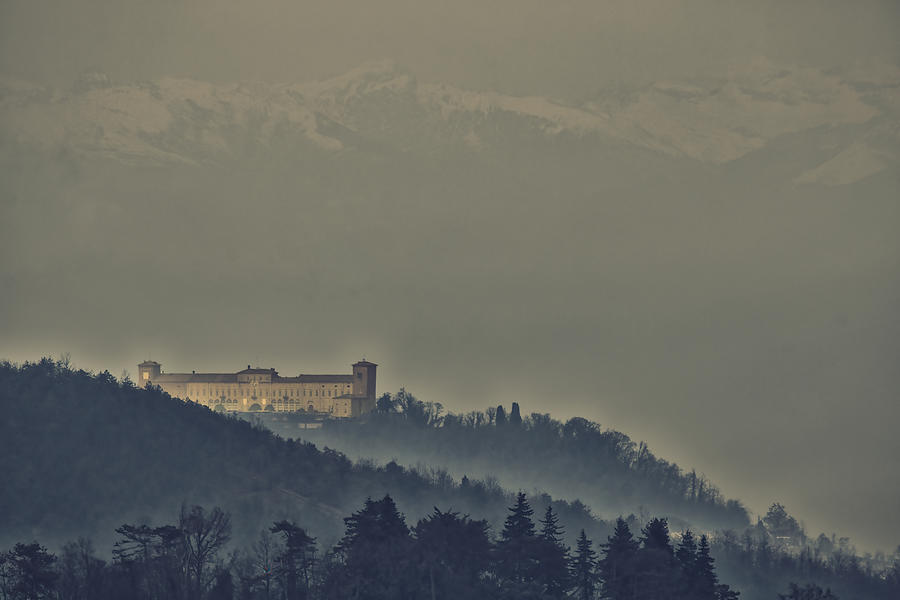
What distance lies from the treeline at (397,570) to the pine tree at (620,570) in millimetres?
87

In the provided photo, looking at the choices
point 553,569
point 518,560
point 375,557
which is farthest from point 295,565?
point 553,569

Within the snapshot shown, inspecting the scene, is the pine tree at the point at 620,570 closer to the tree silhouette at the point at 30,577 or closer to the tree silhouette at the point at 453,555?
the tree silhouette at the point at 453,555

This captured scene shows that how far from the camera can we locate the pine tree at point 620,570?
384 feet

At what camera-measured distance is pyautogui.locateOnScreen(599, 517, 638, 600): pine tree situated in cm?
11706

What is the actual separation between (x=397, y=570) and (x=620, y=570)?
15.0 m

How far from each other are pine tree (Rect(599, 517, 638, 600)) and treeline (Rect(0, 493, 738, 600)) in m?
0.09

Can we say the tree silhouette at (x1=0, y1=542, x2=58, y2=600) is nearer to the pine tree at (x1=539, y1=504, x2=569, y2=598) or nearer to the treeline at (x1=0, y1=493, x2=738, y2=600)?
the treeline at (x1=0, y1=493, x2=738, y2=600)

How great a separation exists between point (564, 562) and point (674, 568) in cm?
799

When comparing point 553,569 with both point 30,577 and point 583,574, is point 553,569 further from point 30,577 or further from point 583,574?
point 30,577

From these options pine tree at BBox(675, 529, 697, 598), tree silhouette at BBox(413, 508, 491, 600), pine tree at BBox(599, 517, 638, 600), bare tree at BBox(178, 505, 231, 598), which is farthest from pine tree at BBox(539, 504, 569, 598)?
bare tree at BBox(178, 505, 231, 598)

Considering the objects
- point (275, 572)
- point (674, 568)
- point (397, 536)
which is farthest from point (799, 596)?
point (275, 572)

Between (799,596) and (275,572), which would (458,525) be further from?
(799,596)

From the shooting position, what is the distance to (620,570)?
389ft

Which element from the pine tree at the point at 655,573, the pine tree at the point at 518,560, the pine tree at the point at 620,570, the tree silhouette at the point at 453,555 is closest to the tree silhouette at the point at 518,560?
the pine tree at the point at 518,560
